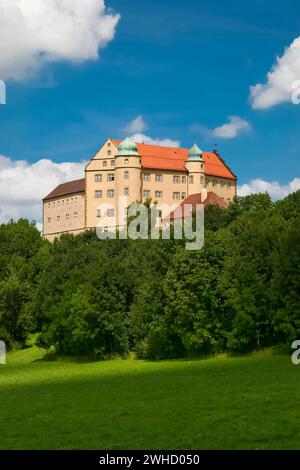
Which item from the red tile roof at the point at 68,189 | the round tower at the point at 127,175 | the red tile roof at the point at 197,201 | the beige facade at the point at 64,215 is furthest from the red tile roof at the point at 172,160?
the beige facade at the point at 64,215

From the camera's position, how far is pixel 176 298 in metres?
53.8

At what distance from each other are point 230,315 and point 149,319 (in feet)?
29.2

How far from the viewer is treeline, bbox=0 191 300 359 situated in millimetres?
48688

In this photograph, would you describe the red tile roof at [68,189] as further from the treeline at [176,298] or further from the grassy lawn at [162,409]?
the grassy lawn at [162,409]

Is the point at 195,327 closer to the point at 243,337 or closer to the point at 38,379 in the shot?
the point at 243,337

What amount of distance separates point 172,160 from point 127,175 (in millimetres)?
11913

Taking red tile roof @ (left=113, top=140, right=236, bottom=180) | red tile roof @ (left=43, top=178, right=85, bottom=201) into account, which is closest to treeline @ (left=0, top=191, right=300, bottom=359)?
red tile roof @ (left=113, top=140, right=236, bottom=180)

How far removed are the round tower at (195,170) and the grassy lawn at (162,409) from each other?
279 ft

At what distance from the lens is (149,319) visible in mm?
58375

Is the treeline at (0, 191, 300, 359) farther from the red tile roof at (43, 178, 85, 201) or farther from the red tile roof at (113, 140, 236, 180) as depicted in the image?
the red tile roof at (43, 178, 85, 201)

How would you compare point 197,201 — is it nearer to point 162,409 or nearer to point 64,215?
point 64,215

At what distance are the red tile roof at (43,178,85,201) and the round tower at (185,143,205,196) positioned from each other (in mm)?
19843

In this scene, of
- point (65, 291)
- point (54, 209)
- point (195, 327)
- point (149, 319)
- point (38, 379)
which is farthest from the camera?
point (54, 209)

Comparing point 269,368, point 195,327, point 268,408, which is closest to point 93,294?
point 195,327
